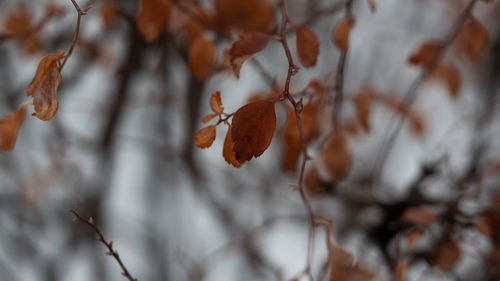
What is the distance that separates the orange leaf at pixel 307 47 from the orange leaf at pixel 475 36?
250 millimetres

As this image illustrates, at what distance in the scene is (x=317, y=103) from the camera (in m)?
0.56

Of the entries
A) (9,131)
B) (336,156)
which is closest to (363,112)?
(336,156)

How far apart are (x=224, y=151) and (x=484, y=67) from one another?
164cm

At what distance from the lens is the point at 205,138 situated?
39 cm

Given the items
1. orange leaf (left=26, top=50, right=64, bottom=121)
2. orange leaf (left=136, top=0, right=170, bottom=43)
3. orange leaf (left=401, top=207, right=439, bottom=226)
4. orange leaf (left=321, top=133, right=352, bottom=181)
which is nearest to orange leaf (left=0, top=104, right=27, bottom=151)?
orange leaf (left=26, top=50, right=64, bottom=121)

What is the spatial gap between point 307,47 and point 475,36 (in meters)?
0.26

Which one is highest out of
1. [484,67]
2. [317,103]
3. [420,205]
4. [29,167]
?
[317,103]

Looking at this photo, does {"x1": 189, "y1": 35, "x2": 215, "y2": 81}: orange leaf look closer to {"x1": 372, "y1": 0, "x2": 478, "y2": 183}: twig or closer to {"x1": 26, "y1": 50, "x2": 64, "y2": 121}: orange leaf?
{"x1": 26, "y1": 50, "x2": 64, "y2": 121}: orange leaf

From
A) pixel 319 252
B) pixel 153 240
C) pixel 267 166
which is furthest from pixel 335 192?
pixel 153 240

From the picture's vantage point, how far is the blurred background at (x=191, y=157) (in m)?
1.06

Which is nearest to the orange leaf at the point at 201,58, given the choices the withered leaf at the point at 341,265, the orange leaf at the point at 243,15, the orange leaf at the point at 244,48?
the orange leaf at the point at 243,15

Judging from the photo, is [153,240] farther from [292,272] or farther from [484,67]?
[484,67]

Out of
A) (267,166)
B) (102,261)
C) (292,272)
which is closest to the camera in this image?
(292,272)

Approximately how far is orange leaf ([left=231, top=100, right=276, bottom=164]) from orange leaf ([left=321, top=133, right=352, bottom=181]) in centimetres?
27
